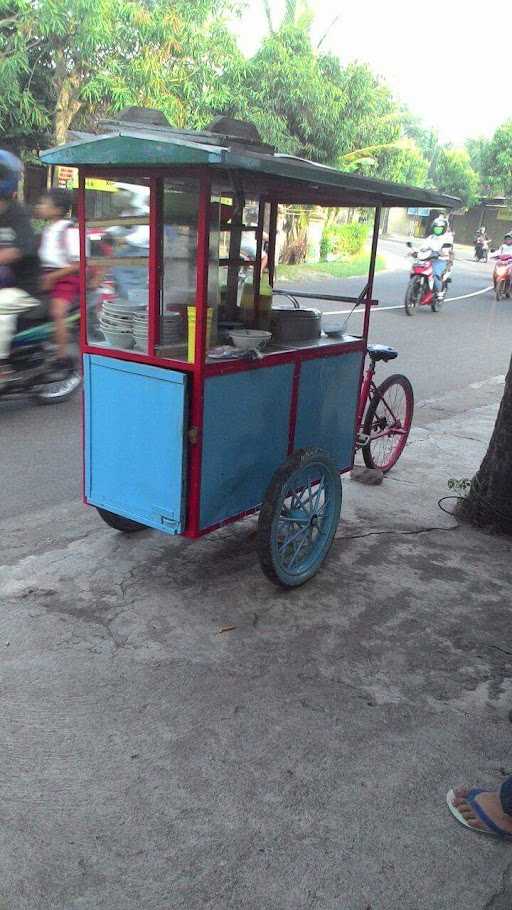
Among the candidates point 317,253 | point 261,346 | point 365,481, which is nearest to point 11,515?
point 261,346

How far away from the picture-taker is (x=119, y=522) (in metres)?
3.99

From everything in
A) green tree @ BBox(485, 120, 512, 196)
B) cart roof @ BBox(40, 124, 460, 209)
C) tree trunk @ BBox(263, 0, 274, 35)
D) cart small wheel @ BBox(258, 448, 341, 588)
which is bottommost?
cart small wheel @ BBox(258, 448, 341, 588)

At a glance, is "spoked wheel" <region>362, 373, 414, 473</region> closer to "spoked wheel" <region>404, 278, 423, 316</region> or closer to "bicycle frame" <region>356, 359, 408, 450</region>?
"bicycle frame" <region>356, 359, 408, 450</region>

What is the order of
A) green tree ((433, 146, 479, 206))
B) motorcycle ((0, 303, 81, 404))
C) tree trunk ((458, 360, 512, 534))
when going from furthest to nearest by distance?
green tree ((433, 146, 479, 206)), motorcycle ((0, 303, 81, 404)), tree trunk ((458, 360, 512, 534))

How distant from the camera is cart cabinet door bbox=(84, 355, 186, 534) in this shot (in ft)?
10.5

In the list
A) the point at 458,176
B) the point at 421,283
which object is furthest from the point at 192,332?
the point at 458,176

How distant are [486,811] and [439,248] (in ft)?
44.1

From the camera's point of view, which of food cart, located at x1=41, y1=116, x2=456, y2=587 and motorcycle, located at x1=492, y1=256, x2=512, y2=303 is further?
motorcycle, located at x1=492, y1=256, x2=512, y2=303

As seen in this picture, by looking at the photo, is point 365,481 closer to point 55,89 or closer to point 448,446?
point 448,446

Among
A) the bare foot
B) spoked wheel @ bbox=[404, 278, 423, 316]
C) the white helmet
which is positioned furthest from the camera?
the white helmet

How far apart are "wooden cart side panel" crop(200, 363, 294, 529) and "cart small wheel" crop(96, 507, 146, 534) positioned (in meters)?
0.71

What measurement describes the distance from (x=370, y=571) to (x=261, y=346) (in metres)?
1.29

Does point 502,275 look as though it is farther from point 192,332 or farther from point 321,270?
point 192,332

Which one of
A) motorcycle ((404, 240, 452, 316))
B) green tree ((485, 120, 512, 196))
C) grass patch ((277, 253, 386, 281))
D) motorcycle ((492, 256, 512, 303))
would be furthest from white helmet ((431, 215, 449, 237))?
green tree ((485, 120, 512, 196))
